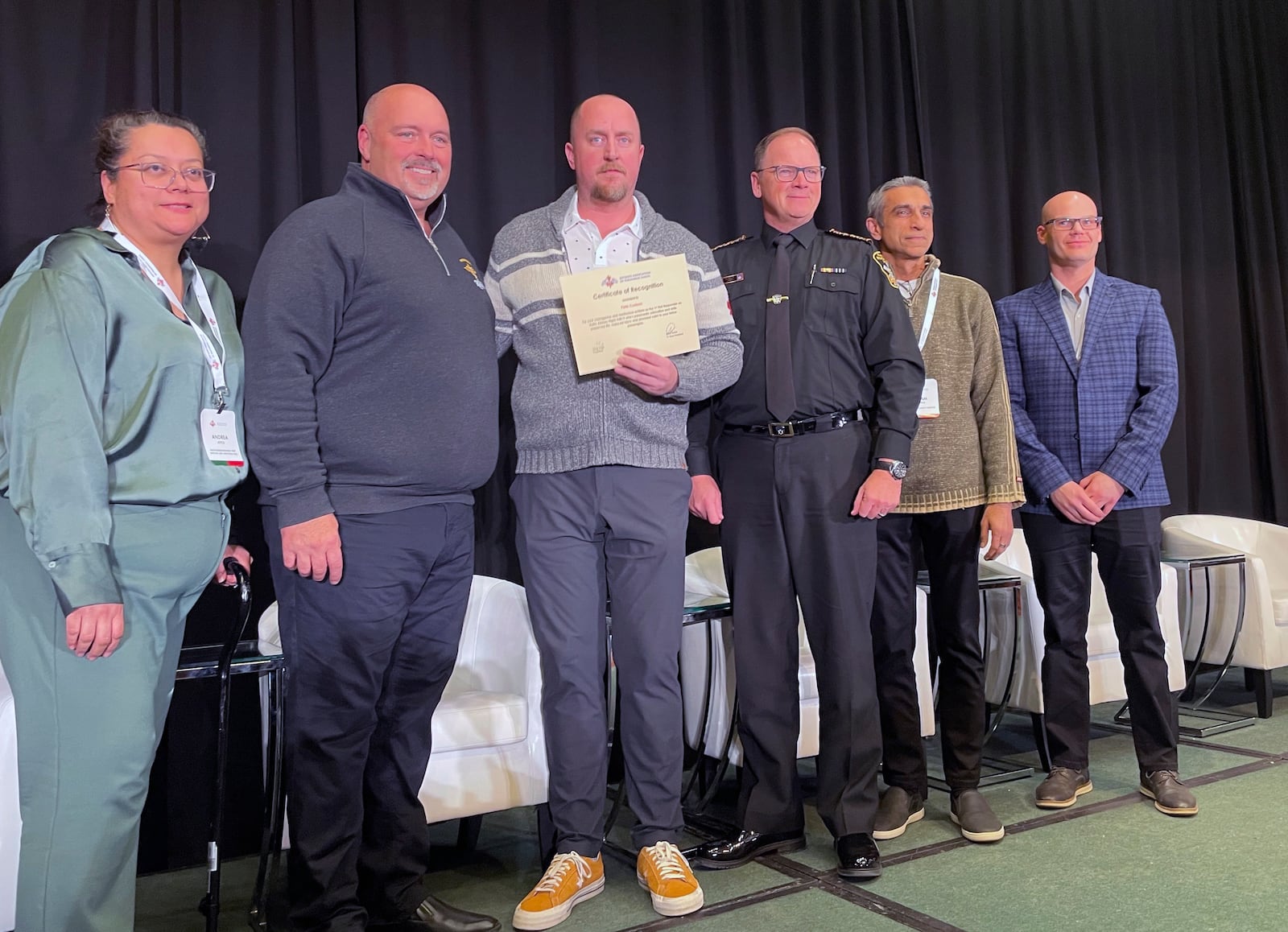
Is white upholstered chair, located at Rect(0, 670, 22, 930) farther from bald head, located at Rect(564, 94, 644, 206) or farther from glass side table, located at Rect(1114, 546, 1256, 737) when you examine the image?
glass side table, located at Rect(1114, 546, 1256, 737)

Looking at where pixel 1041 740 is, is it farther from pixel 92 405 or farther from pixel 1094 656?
pixel 92 405

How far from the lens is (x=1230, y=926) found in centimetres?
213

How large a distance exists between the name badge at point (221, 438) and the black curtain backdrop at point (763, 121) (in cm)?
113

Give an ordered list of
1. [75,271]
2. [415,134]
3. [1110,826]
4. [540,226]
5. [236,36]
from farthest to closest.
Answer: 1. [236,36]
2. [1110,826]
3. [540,226]
4. [415,134]
5. [75,271]

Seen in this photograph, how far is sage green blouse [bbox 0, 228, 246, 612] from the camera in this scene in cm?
173

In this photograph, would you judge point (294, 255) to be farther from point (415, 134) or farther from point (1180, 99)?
point (1180, 99)

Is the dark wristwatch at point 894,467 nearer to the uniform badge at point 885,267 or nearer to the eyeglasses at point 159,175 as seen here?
the uniform badge at point 885,267

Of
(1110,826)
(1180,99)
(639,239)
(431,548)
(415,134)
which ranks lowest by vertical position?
(1110,826)

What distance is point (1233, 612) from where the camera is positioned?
4211 mm

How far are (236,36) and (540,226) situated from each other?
1.27m

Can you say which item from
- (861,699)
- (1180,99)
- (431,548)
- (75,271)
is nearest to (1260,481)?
(1180,99)

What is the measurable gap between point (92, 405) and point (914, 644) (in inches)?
83.6

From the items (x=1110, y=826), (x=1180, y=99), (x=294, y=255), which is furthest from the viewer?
(x=1180, y=99)

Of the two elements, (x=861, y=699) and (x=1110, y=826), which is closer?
(x=861, y=699)
